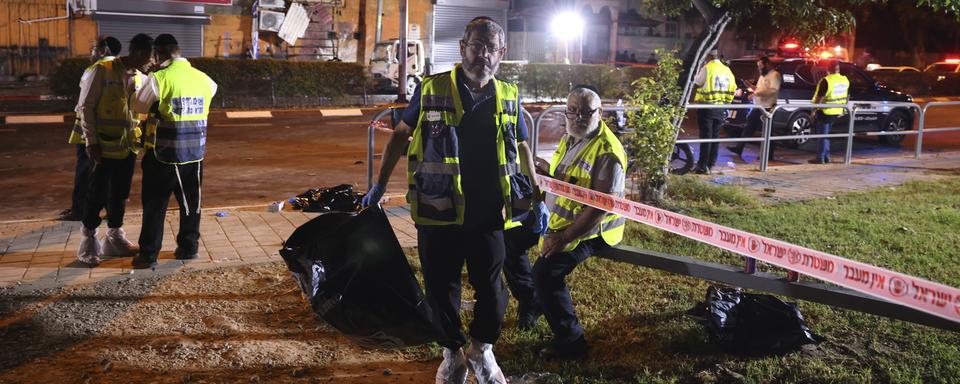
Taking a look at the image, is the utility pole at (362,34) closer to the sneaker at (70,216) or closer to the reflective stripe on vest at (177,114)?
the sneaker at (70,216)

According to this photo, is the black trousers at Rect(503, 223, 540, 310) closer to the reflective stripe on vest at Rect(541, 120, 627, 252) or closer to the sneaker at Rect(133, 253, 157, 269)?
the reflective stripe on vest at Rect(541, 120, 627, 252)

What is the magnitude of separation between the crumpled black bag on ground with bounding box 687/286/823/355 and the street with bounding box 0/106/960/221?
5.17m

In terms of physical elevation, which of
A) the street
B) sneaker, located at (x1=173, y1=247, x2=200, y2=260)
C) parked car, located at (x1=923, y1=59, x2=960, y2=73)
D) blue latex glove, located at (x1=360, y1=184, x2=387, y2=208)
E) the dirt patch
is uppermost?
parked car, located at (x1=923, y1=59, x2=960, y2=73)

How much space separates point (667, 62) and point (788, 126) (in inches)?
277

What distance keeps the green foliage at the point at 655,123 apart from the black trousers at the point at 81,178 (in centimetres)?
501

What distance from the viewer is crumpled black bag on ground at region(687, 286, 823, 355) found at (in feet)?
15.3

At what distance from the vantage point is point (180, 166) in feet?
20.9

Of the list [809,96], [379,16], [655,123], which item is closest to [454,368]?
[655,123]

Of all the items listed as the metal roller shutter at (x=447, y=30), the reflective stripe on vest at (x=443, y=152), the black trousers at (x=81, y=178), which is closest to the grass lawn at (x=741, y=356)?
the reflective stripe on vest at (x=443, y=152)

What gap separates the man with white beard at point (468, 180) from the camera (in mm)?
3891

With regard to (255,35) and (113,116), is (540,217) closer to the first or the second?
(113,116)

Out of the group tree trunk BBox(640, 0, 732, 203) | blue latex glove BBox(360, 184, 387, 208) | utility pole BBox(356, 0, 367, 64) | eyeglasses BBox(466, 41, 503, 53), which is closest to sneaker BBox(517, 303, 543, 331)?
blue latex glove BBox(360, 184, 387, 208)

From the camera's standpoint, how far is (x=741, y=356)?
15.2ft

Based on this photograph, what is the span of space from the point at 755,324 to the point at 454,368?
168cm
